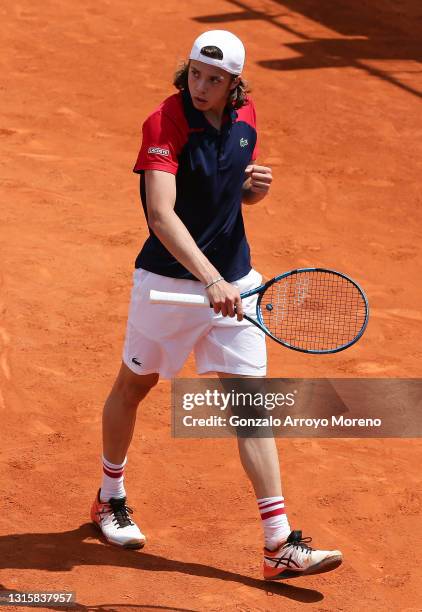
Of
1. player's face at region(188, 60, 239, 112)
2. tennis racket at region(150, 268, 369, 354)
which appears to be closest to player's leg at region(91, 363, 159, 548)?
tennis racket at region(150, 268, 369, 354)

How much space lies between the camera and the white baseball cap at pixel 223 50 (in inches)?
176

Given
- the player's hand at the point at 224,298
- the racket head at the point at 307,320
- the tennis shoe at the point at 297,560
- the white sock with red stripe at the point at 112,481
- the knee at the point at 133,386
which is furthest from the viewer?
the racket head at the point at 307,320

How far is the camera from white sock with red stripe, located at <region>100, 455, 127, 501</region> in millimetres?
5195

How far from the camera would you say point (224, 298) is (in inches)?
170

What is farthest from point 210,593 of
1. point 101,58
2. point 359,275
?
point 101,58

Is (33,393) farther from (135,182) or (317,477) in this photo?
(135,182)

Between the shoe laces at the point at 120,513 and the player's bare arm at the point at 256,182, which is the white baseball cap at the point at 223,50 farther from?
the shoe laces at the point at 120,513

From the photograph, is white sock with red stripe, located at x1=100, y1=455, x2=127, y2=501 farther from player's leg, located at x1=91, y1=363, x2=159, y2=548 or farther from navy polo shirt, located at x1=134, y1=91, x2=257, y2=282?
navy polo shirt, located at x1=134, y1=91, x2=257, y2=282

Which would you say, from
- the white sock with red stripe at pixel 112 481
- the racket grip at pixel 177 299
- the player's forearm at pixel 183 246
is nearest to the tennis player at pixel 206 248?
the player's forearm at pixel 183 246

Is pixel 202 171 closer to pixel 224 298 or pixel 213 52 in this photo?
pixel 213 52

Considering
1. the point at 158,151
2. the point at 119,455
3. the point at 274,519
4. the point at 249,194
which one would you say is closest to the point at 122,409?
the point at 119,455

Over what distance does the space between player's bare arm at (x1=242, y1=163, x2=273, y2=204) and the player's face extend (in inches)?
16.4

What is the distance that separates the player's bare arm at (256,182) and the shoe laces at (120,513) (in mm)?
1560

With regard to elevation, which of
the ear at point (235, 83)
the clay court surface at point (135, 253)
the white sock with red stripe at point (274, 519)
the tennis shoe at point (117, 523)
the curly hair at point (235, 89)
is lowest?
the clay court surface at point (135, 253)
